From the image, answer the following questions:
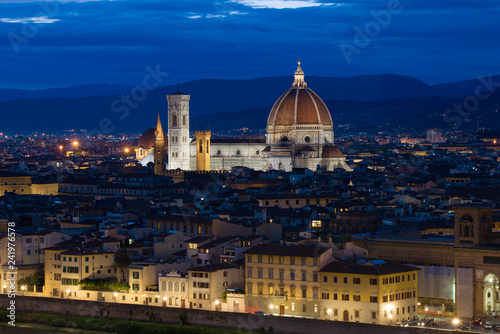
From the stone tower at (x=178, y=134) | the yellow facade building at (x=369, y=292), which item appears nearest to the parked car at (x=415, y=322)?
the yellow facade building at (x=369, y=292)

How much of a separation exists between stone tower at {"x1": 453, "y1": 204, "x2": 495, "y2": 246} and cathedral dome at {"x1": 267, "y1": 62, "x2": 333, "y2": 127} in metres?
69.9

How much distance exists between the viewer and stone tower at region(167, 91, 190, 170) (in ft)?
364

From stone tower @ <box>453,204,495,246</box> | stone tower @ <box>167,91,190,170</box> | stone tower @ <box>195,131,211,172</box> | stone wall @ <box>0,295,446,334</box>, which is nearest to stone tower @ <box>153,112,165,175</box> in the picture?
stone tower @ <box>167,91,190,170</box>

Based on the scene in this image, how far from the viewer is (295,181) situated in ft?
282

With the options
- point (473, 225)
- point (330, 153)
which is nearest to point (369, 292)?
point (473, 225)

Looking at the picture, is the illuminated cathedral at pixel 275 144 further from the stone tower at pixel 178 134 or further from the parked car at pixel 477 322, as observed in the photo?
the parked car at pixel 477 322

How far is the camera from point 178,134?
110812 mm

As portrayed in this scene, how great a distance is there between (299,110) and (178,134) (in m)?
11.5

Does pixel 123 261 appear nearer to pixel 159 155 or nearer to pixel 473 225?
pixel 473 225

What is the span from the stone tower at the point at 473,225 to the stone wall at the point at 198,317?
4.98m

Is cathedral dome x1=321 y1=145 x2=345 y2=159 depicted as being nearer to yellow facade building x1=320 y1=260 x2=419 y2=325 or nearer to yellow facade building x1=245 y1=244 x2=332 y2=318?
yellow facade building x1=245 y1=244 x2=332 y2=318

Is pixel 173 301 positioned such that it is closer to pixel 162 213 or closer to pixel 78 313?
pixel 78 313

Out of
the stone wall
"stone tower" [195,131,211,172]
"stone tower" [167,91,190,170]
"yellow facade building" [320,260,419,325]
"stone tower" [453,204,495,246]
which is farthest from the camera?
"stone tower" [167,91,190,170]

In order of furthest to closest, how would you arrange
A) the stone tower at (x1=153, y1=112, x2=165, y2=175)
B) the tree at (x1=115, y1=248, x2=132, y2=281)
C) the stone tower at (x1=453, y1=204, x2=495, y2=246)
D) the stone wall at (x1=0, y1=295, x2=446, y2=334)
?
the stone tower at (x1=153, y1=112, x2=165, y2=175) < the tree at (x1=115, y1=248, x2=132, y2=281) < the stone tower at (x1=453, y1=204, x2=495, y2=246) < the stone wall at (x1=0, y1=295, x2=446, y2=334)
